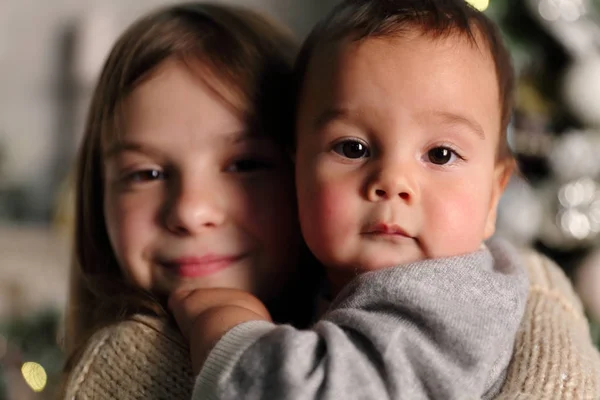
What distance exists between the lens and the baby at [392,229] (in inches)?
28.0

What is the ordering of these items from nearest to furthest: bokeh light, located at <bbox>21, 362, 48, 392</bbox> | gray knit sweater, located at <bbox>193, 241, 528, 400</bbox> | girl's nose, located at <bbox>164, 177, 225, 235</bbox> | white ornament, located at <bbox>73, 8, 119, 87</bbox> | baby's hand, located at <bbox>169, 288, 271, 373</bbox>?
gray knit sweater, located at <bbox>193, 241, 528, 400</bbox> → baby's hand, located at <bbox>169, 288, 271, 373</bbox> → girl's nose, located at <bbox>164, 177, 225, 235</bbox> → bokeh light, located at <bbox>21, 362, 48, 392</bbox> → white ornament, located at <bbox>73, 8, 119, 87</bbox>

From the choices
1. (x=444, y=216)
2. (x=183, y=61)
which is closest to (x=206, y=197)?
(x=183, y=61)

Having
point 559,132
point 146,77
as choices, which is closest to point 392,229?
point 146,77

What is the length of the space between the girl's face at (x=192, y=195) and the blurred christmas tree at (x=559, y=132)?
0.85 m

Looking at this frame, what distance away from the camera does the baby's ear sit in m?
1.02

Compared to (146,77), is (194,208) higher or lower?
lower

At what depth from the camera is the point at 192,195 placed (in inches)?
39.8

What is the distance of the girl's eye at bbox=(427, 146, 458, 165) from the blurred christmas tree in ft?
2.94

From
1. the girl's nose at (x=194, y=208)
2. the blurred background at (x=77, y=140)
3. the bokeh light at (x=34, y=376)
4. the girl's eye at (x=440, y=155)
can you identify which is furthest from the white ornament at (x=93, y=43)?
the girl's eye at (x=440, y=155)

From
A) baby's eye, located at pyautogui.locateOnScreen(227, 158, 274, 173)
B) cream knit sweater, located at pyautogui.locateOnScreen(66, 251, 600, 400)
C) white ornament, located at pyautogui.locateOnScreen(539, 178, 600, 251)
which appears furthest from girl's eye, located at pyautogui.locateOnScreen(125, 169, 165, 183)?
white ornament, located at pyautogui.locateOnScreen(539, 178, 600, 251)

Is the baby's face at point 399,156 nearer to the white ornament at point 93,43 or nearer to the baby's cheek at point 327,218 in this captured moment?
the baby's cheek at point 327,218

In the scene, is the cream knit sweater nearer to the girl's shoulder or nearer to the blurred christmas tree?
the girl's shoulder

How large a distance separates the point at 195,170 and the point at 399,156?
1.08ft

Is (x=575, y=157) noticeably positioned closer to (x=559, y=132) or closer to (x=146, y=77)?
(x=559, y=132)
